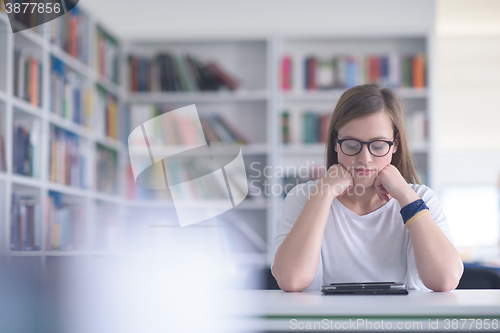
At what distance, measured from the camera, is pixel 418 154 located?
11.0ft

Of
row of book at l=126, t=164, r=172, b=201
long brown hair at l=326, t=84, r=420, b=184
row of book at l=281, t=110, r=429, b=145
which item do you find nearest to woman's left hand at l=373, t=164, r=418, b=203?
long brown hair at l=326, t=84, r=420, b=184

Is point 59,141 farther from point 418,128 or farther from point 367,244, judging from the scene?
point 418,128

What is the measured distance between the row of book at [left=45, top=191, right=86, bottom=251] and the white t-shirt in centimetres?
163

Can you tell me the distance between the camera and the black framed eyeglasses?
1.21 metres

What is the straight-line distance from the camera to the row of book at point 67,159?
8.43 ft

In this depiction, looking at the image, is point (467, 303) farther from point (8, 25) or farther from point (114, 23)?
point (114, 23)

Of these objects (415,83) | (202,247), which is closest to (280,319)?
(202,247)

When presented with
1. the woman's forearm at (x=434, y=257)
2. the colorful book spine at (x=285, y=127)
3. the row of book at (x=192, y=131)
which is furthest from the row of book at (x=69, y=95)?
the woman's forearm at (x=434, y=257)

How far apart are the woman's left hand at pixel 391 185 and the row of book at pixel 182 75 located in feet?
7.43

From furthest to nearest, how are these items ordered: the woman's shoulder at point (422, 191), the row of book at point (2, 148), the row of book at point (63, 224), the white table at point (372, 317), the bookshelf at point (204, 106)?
the bookshelf at point (204, 106), the row of book at point (63, 224), the row of book at point (2, 148), the woman's shoulder at point (422, 191), the white table at point (372, 317)

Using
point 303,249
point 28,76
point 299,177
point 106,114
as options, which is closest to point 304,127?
point 299,177

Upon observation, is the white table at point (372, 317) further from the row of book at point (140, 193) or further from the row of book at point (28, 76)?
the row of book at point (140, 193)

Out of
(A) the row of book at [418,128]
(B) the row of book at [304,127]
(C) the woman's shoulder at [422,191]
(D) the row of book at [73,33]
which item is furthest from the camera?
(B) the row of book at [304,127]

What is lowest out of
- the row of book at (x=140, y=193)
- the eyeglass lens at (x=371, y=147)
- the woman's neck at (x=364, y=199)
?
the row of book at (x=140, y=193)
